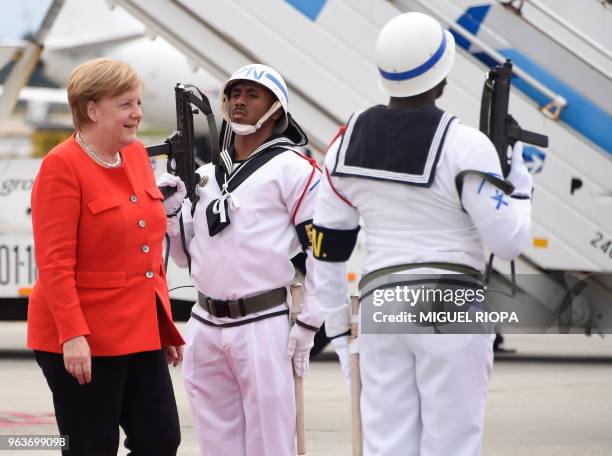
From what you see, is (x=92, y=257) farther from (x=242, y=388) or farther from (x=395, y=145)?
(x=395, y=145)

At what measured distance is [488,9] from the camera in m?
9.48

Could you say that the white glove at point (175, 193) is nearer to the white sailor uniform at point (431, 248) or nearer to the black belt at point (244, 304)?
the black belt at point (244, 304)

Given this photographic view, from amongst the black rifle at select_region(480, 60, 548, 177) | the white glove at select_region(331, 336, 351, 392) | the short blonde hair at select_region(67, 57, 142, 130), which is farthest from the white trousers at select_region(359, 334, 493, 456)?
the short blonde hair at select_region(67, 57, 142, 130)

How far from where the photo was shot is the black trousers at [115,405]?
4.14m

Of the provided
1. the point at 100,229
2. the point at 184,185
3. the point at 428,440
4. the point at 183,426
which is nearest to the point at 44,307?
the point at 100,229

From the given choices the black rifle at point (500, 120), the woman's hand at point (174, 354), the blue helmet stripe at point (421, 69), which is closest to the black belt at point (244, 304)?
the woman's hand at point (174, 354)

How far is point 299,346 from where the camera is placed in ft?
15.8

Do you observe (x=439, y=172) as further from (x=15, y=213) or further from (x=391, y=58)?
(x=15, y=213)

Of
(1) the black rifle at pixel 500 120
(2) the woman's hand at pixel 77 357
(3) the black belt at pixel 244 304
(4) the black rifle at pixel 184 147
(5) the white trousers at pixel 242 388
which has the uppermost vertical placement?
(1) the black rifle at pixel 500 120

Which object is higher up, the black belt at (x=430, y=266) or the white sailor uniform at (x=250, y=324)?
the black belt at (x=430, y=266)

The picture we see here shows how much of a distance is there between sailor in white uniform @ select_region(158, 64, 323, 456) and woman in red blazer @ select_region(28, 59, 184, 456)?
0.49 meters

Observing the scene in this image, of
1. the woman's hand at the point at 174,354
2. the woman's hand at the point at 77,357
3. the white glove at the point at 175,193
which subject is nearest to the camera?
the woman's hand at the point at 77,357

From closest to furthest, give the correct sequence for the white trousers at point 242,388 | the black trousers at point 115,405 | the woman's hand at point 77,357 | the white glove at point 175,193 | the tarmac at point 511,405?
1. the woman's hand at point 77,357
2. the black trousers at point 115,405
3. the white trousers at point 242,388
4. the white glove at point 175,193
5. the tarmac at point 511,405

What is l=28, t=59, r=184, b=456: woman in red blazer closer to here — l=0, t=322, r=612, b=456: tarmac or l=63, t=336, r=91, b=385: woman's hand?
l=63, t=336, r=91, b=385: woman's hand
